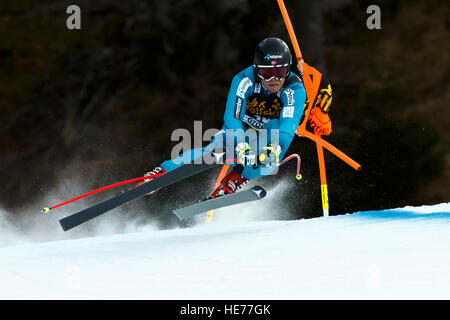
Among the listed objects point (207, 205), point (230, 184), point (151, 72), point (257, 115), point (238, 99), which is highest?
point (151, 72)

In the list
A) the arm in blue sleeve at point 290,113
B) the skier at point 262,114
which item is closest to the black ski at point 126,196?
the skier at point 262,114

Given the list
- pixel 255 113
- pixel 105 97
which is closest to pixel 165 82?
pixel 105 97

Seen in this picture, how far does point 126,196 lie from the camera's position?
202 inches

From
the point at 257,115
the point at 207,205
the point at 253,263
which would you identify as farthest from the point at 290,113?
the point at 253,263

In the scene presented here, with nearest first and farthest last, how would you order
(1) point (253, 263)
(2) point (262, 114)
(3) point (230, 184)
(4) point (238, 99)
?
1. (1) point (253, 263)
2. (4) point (238, 99)
3. (2) point (262, 114)
4. (3) point (230, 184)

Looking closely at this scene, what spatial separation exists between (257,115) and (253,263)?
1.49 m

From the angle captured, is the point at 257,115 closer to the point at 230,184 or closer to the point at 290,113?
Answer: the point at 290,113

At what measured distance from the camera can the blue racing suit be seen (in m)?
5.14

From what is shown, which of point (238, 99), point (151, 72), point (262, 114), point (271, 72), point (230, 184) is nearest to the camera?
point (271, 72)

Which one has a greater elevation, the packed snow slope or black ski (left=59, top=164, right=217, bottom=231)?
black ski (left=59, top=164, right=217, bottom=231)

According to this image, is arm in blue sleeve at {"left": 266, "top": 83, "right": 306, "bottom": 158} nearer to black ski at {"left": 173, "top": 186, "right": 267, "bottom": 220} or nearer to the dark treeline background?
black ski at {"left": 173, "top": 186, "right": 267, "bottom": 220}

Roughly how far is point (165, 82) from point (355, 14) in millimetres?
4079

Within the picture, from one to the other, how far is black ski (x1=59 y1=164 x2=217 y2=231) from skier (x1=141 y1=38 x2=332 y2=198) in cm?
11

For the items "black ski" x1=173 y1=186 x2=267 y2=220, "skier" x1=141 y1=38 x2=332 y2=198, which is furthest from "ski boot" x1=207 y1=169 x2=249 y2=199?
"black ski" x1=173 y1=186 x2=267 y2=220
